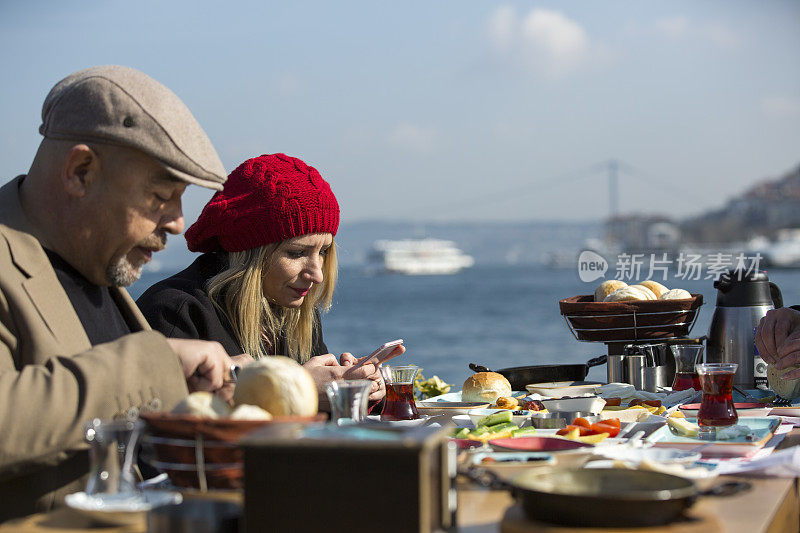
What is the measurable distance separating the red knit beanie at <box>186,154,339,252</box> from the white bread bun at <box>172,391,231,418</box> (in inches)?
70.5

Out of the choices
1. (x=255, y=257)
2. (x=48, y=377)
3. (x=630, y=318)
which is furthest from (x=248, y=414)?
(x=630, y=318)

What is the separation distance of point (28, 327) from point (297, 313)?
1858mm

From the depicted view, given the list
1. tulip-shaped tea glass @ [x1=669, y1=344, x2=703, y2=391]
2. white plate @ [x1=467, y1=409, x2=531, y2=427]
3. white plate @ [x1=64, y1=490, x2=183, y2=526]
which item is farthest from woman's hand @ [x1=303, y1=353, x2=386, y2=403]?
white plate @ [x1=64, y1=490, x2=183, y2=526]

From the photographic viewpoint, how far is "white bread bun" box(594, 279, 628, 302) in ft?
12.5

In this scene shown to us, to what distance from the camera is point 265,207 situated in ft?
10.9

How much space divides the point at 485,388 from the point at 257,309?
0.91 meters

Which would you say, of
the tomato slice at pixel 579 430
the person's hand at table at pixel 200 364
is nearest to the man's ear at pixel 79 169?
the person's hand at table at pixel 200 364

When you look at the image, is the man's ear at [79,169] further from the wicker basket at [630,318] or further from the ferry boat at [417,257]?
the ferry boat at [417,257]

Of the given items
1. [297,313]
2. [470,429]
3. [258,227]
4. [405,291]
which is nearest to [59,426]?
[470,429]

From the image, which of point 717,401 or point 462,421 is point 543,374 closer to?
point 462,421

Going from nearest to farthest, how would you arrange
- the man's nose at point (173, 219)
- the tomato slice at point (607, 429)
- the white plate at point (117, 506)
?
the white plate at point (117, 506) → the man's nose at point (173, 219) → the tomato slice at point (607, 429)

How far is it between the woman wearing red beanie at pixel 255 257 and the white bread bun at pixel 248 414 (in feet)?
5.23

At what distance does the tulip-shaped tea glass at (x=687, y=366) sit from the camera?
125 inches

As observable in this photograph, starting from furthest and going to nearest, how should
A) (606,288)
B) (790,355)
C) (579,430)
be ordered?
(606,288)
(790,355)
(579,430)
